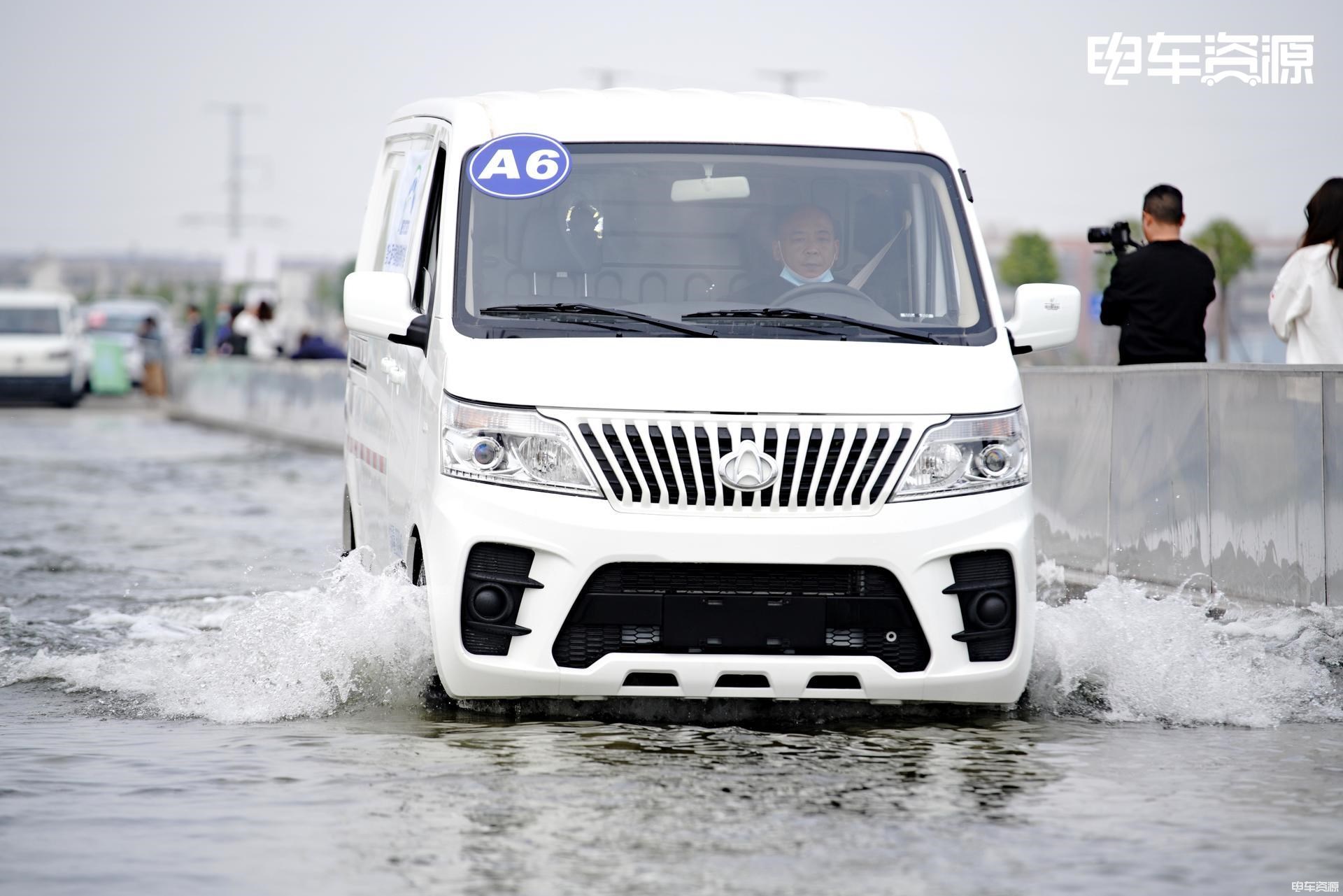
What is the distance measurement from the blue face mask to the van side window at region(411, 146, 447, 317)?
4.02ft

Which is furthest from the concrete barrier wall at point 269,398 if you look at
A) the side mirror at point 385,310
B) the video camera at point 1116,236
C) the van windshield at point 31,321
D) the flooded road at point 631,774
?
the side mirror at point 385,310

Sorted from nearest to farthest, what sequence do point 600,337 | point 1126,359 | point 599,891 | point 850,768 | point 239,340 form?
point 599,891, point 850,768, point 600,337, point 1126,359, point 239,340

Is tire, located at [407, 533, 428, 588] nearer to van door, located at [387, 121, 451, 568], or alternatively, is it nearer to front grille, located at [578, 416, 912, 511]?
van door, located at [387, 121, 451, 568]

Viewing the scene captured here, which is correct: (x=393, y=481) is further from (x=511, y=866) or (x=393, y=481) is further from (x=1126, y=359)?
(x=1126, y=359)

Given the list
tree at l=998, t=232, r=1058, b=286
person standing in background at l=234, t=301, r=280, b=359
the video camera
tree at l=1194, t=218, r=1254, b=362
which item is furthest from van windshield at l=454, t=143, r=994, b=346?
tree at l=998, t=232, r=1058, b=286

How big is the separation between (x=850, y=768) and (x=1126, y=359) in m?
6.06

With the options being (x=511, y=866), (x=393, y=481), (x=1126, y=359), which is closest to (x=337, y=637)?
(x=393, y=481)

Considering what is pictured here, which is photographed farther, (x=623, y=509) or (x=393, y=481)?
(x=393, y=481)

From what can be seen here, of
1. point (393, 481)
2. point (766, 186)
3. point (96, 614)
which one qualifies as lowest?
point (96, 614)

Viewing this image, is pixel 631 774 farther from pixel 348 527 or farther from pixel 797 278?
pixel 348 527

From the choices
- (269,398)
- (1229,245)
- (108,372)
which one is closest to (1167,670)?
(269,398)

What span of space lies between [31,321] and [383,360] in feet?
110

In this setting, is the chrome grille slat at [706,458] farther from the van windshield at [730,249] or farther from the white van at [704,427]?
the van windshield at [730,249]

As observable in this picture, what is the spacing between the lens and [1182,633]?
844 centimetres
